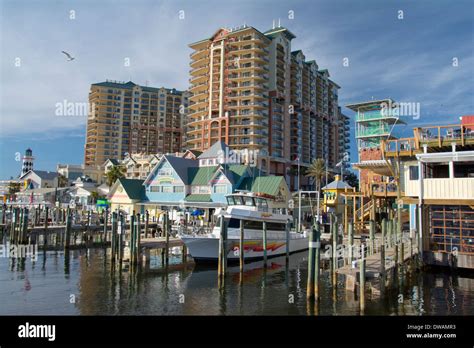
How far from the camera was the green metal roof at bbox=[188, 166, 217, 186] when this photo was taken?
2217 inches

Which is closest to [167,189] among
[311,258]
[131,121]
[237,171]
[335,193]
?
[237,171]

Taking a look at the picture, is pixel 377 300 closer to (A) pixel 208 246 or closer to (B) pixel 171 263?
(A) pixel 208 246

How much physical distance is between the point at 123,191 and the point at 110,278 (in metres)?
36.9

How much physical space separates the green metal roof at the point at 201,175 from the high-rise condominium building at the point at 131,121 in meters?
74.0

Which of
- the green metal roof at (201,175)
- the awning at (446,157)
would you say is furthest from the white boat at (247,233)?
the green metal roof at (201,175)

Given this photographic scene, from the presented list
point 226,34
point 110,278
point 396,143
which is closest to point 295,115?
point 226,34

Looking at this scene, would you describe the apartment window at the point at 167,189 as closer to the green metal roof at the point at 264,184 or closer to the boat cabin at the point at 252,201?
the green metal roof at the point at 264,184

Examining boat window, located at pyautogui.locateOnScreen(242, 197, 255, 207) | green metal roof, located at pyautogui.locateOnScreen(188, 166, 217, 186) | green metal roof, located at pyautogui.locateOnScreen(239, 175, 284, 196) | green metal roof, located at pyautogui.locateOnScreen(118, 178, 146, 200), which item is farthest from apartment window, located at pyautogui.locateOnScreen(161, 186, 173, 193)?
boat window, located at pyautogui.locateOnScreen(242, 197, 255, 207)

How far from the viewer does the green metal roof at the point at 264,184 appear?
5006 centimetres

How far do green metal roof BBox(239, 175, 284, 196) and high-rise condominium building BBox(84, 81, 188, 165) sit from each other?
3203 inches

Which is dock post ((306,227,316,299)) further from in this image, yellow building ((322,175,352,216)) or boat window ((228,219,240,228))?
yellow building ((322,175,352,216))

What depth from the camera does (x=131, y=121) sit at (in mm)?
139125
